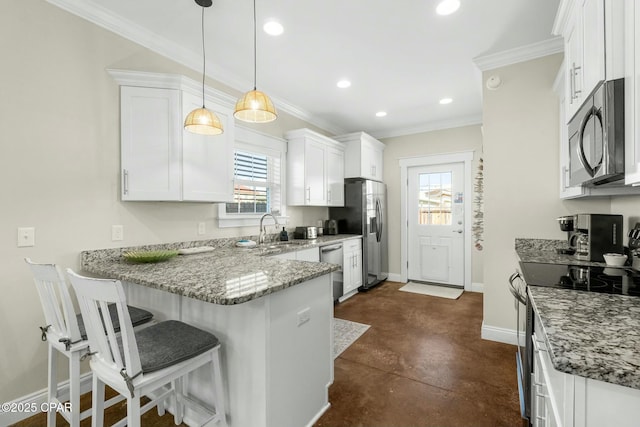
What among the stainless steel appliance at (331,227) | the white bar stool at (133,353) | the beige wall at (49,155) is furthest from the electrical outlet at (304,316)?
the stainless steel appliance at (331,227)

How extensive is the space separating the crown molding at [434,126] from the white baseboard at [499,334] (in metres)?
3.13

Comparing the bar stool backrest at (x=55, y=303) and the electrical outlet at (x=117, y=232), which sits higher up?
the electrical outlet at (x=117, y=232)

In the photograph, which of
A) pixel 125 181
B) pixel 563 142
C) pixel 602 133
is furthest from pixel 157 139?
pixel 563 142

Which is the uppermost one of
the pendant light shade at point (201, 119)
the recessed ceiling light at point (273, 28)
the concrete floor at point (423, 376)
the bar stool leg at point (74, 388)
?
the recessed ceiling light at point (273, 28)

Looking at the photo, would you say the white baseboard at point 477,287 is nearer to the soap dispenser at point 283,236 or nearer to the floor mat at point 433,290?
the floor mat at point 433,290

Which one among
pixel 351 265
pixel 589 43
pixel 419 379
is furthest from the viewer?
pixel 351 265

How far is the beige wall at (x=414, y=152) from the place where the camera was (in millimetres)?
4461

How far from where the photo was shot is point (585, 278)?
142cm

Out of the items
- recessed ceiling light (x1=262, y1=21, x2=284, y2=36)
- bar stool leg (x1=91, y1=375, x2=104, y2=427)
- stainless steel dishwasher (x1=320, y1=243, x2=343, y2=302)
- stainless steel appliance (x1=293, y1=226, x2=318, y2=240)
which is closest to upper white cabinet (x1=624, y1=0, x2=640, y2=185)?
recessed ceiling light (x1=262, y1=21, x2=284, y2=36)

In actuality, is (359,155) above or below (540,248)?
above

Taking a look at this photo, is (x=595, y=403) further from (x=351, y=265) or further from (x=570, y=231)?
(x=351, y=265)

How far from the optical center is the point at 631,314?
0.93m

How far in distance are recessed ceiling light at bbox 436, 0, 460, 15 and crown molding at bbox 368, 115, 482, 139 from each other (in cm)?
268

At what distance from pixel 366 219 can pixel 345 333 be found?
198cm
